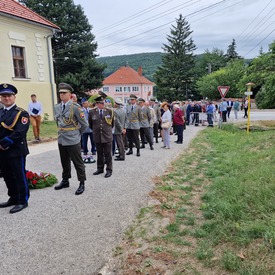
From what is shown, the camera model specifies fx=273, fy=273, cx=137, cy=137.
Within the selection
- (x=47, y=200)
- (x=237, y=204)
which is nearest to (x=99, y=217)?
(x=47, y=200)

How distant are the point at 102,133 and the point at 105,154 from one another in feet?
1.64

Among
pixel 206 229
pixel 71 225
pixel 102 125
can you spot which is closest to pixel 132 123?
pixel 102 125

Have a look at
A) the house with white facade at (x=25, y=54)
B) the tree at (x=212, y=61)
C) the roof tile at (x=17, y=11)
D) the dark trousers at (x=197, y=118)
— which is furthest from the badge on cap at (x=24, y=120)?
the tree at (x=212, y=61)

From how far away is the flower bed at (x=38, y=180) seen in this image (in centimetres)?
541

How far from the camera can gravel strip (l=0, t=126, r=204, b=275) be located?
304cm

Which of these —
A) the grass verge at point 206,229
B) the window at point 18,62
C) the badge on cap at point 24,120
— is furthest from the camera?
the window at point 18,62

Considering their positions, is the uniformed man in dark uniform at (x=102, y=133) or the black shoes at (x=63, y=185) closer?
the black shoes at (x=63, y=185)

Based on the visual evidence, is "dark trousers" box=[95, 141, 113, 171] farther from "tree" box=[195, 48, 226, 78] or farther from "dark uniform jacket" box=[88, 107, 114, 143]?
"tree" box=[195, 48, 226, 78]

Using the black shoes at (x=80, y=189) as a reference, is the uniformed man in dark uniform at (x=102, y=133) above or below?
above

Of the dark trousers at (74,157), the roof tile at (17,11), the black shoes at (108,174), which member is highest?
the roof tile at (17,11)

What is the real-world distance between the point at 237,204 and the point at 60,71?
3036 cm

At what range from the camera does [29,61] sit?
18.5m

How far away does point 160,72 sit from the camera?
5525 centimetres

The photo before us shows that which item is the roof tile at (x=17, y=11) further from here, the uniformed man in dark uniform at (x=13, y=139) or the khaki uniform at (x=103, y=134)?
the uniformed man in dark uniform at (x=13, y=139)
